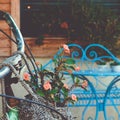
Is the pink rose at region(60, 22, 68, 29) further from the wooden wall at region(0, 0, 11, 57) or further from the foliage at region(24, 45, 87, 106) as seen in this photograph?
the foliage at region(24, 45, 87, 106)

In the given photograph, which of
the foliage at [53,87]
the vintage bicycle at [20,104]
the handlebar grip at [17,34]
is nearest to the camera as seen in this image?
the vintage bicycle at [20,104]

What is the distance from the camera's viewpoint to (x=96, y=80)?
174 inches

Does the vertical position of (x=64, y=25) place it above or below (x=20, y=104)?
above

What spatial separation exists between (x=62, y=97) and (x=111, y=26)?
1.90 meters

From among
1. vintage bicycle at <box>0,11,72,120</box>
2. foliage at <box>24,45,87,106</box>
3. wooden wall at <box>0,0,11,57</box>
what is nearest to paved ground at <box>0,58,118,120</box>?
wooden wall at <box>0,0,11,57</box>

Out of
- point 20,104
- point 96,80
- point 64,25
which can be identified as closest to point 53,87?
point 20,104

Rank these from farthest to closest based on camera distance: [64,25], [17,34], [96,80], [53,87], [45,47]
Answer: [64,25], [45,47], [96,80], [53,87], [17,34]

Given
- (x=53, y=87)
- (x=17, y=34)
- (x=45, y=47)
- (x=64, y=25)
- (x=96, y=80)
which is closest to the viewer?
(x=17, y=34)

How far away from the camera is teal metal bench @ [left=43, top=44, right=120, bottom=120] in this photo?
4.04 metres

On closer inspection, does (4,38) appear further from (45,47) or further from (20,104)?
(20,104)

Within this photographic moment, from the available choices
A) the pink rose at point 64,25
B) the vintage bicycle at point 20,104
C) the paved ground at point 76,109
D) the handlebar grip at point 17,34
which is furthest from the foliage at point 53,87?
the pink rose at point 64,25

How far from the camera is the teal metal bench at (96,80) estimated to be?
13.3 ft

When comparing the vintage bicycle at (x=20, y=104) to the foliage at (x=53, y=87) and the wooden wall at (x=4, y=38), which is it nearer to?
the foliage at (x=53, y=87)

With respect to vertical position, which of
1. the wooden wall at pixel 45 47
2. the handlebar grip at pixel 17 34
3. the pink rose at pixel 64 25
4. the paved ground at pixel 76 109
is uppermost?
the pink rose at pixel 64 25
